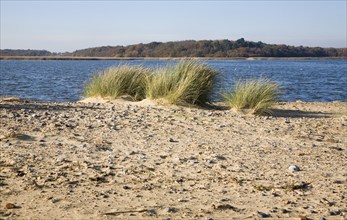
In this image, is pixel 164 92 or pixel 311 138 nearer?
pixel 311 138

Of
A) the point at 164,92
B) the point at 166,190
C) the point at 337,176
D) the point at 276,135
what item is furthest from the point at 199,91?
the point at 166,190

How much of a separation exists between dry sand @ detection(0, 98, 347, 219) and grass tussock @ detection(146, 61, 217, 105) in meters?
1.90

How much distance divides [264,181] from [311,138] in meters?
3.24

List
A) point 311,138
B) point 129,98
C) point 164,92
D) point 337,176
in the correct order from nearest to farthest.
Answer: point 337,176, point 311,138, point 164,92, point 129,98

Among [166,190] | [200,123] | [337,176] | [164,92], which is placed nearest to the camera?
[166,190]

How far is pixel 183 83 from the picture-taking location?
12703 millimetres

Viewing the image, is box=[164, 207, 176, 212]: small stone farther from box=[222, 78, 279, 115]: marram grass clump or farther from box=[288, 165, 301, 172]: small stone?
box=[222, 78, 279, 115]: marram grass clump

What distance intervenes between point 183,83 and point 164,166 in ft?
20.2

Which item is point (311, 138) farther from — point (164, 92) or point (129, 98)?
point (129, 98)

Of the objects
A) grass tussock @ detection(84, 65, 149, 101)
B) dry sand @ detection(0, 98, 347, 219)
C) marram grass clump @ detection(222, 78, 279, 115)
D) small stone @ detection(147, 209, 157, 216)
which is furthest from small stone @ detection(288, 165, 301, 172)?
grass tussock @ detection(84, 65, 149, 101)

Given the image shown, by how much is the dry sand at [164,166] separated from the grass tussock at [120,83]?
3.42 meters

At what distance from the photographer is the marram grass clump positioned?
12367 millimetres

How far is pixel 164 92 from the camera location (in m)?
12.9

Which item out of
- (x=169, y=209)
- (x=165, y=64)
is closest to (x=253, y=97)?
(x=165, y=64)
